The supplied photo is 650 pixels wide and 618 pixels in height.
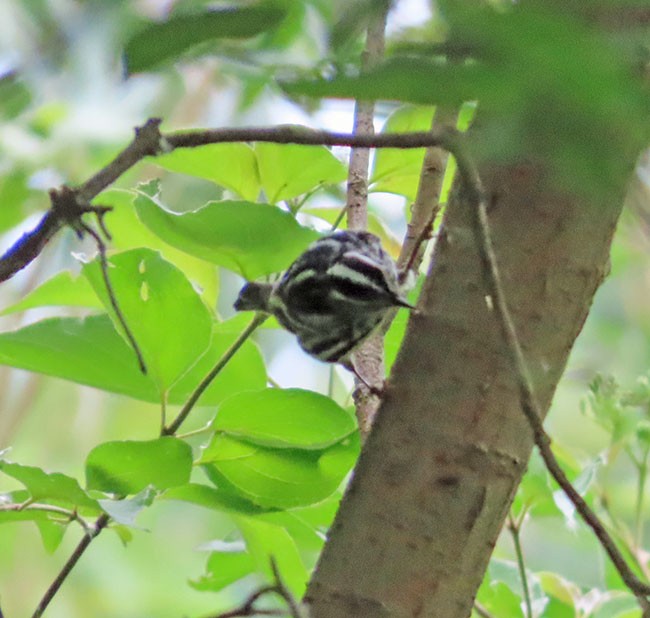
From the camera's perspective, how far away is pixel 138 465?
855 mm

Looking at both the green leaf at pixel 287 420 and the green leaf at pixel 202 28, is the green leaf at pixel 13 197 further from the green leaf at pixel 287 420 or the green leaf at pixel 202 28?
A: the green leaf at pixel 202 28

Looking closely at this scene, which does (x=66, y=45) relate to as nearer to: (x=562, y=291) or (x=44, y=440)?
(x=562, y=291)

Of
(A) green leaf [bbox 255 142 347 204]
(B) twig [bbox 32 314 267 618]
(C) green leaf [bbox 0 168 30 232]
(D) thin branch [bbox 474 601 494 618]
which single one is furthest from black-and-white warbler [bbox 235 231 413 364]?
(C) green leaf [bbox 0 168 30 232]

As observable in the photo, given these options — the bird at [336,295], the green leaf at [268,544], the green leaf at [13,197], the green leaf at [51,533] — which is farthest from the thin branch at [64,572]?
the green leaf at [13,197]

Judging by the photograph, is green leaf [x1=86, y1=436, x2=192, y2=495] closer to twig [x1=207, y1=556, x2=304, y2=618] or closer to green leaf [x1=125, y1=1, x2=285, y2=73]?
twig [x1=207, y1=556, x2=304, y2=618]

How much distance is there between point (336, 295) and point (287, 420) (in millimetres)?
454

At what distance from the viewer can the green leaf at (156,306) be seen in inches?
36.9

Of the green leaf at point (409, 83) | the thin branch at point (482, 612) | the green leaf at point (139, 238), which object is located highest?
the green leaf at point (139, 238)

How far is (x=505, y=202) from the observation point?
80 centimetres

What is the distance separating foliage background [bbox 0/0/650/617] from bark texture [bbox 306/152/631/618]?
69 millimetres

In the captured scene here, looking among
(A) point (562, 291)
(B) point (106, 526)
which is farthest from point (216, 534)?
(A) point (562, 291)

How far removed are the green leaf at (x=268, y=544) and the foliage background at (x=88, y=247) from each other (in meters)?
0.17

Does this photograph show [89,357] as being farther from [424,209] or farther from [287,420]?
[424,209]

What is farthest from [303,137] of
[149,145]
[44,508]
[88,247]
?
[88,247]
